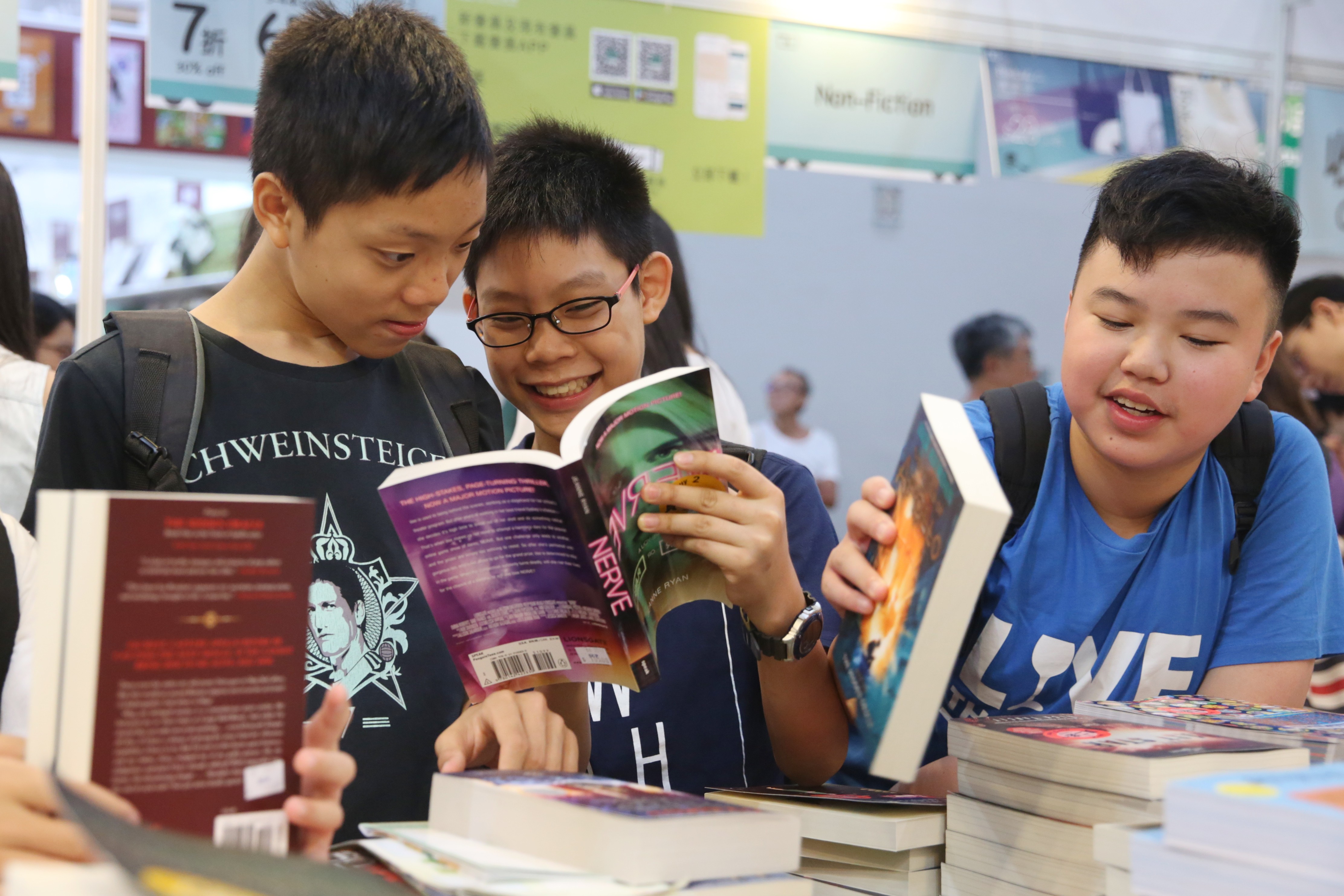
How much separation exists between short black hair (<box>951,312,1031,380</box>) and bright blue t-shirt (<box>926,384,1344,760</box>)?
96.9 inches

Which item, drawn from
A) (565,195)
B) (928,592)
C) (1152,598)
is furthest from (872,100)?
(928,592)

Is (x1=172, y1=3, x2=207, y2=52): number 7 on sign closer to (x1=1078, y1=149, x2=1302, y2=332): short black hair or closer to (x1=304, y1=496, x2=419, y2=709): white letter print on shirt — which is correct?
(x1=304, y1=496, x2=419, y2=709): white letter print on shirt

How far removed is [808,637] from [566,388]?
1.66 ft

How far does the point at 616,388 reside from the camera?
4.42 ft

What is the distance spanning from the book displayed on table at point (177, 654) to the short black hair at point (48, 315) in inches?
111

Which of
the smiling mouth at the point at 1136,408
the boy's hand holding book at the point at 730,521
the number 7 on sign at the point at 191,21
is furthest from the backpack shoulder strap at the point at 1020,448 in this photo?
the number 7 on sign at the point at 191,21

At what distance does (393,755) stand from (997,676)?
2.25 feet

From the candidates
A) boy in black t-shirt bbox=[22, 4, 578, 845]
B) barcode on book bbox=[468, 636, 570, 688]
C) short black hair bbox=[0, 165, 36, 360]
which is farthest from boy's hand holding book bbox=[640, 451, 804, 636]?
short black hair bbox=[0, 165, 36, 360]

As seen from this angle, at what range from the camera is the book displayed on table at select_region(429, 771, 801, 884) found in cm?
74

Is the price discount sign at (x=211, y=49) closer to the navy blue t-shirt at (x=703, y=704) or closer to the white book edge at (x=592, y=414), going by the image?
the navy blue t-shirt at (x=703, y=704)

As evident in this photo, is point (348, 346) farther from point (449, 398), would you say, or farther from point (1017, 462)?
point (1017, 462)

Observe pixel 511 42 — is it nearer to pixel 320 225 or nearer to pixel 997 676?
pixel 320 225

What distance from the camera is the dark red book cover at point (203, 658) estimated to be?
662mm

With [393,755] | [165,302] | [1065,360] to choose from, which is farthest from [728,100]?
[393,755]
